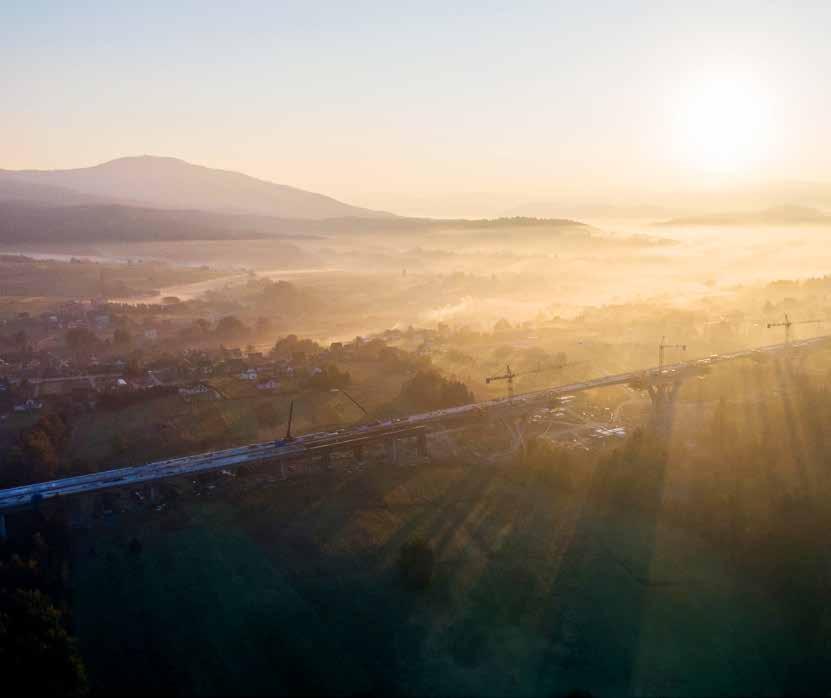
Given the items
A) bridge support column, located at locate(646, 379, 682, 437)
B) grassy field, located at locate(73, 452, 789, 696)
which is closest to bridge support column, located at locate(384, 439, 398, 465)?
grassy field, located at locate(73, 452, 789, 696)

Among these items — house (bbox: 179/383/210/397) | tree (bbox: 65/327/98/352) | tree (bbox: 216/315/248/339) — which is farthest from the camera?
tree (bbox: 216/315/248/339)

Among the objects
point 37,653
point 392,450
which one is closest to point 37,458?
point 392,450

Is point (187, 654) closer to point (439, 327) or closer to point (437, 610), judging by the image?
point (437, 610)

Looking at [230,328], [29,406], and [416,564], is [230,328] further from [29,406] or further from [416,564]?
[416,564]

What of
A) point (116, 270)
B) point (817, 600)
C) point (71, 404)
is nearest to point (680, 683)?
point (817, 600)

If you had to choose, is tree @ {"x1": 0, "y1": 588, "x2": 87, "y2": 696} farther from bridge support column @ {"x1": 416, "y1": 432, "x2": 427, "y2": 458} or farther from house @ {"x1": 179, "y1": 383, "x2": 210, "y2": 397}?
house @ {"x1": 179, "y1": 383, "x2": 210, "y2": 397}
